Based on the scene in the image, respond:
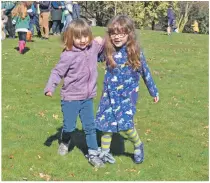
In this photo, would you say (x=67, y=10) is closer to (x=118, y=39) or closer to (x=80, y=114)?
(x=80, y=114)

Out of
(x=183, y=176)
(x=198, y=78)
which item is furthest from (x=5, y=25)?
(x=183, y=176)

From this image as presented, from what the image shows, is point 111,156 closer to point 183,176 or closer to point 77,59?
point 183,176

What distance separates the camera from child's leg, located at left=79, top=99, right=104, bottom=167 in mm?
5516

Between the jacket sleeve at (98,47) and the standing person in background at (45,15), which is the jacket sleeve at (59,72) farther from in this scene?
the standing person in background at (45,15)

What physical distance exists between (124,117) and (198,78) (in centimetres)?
709

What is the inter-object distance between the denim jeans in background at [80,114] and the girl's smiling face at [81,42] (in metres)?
0.69

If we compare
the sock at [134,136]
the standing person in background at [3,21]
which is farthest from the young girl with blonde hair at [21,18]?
the sock at [134,136]

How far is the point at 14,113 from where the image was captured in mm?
7867

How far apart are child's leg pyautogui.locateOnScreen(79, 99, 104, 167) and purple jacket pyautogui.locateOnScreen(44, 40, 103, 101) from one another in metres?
0.13

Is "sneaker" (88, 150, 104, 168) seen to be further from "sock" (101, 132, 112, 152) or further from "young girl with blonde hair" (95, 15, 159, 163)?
"young girl with blonde hair" (95, 15, 159, 163)

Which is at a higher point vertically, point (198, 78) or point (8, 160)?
point (8, 160)

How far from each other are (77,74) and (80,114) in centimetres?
→ 56

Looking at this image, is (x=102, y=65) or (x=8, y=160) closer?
(x=8, y=160)

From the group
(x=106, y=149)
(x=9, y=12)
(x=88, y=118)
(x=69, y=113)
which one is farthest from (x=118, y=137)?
(x=9, y=12)
